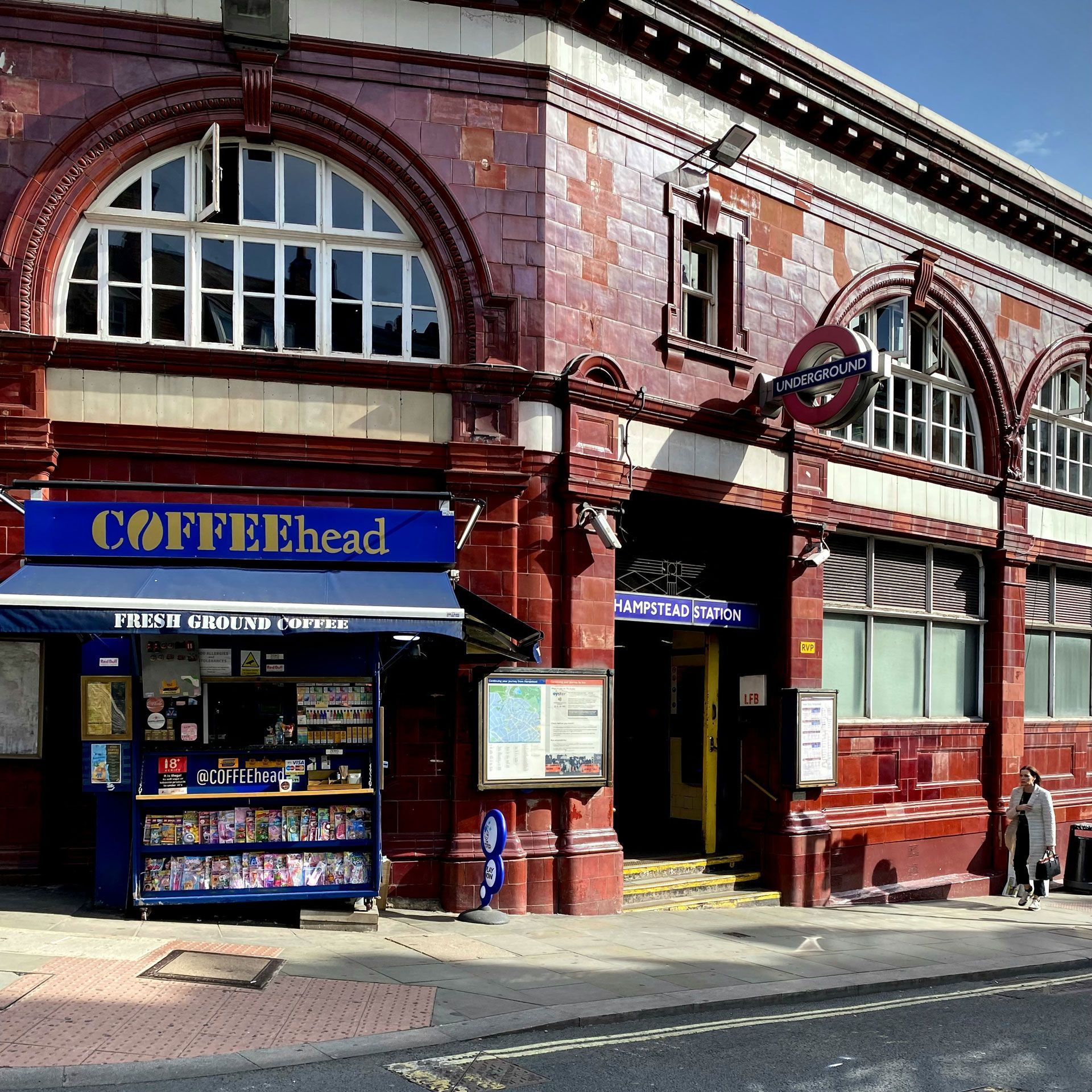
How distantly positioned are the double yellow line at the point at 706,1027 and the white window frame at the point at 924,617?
6.02m

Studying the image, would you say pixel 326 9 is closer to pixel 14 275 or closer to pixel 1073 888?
pixel 14 275

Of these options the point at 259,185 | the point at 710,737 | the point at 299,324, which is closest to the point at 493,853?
the point at 710,737

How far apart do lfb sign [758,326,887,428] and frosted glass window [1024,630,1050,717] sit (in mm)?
7448

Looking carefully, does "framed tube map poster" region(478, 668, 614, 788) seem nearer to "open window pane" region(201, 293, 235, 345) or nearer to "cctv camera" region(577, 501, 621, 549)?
"cctv camera" region(577, 501, 621, 549)

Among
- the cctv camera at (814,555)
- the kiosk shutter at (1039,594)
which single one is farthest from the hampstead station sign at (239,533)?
the kiosk shutter at (1039,594)

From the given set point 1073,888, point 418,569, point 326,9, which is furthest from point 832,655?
point 326,9

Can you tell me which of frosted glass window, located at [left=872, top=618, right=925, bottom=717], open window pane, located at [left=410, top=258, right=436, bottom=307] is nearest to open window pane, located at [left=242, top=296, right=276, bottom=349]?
open window pane, located at [left=410, top=258, right=436, bottom=307]

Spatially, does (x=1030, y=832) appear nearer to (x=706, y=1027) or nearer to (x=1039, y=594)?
(x=1039, y=594)

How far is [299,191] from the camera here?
1220cm

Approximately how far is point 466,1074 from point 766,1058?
1966 millimetres

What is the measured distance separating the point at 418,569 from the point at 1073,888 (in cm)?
→ 1206

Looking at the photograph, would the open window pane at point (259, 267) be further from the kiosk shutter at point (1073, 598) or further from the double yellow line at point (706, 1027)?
the kiosk shutter at point (1073, 598)

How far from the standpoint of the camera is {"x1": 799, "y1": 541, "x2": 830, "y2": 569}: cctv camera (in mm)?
14984

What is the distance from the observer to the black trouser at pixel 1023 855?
1596cm
